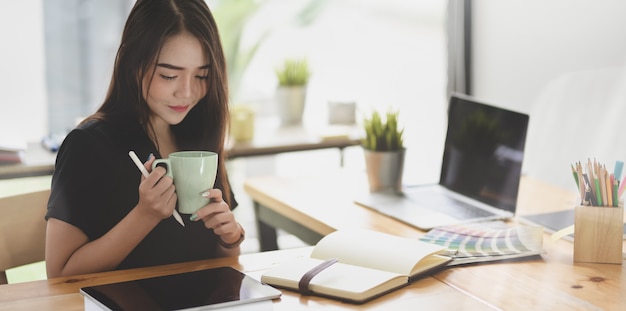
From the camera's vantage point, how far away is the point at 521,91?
329 cm

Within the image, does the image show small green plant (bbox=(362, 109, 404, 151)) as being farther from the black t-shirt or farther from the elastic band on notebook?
the elastic band on notebook

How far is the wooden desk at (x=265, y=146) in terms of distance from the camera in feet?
8.85

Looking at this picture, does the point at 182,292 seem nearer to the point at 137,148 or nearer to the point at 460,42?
the point at 137,148

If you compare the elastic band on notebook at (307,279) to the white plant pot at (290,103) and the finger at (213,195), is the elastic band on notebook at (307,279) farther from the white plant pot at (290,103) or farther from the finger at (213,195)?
the white plant pot at (290,103)

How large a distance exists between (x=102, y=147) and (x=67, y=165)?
87mm

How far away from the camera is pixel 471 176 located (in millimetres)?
2234

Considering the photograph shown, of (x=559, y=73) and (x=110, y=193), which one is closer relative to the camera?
(x=110, y=193)

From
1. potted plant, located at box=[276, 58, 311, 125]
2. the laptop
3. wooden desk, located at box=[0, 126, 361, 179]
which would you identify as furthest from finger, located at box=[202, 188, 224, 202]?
potted plant, located at box=[276, 58, 311, 125]

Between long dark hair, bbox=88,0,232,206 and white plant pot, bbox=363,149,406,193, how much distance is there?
0.54 meters

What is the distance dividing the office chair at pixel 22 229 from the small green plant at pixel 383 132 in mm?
879

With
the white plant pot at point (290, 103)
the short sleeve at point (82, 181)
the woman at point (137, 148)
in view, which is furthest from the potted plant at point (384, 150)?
the white plant pot at point (290, 103)

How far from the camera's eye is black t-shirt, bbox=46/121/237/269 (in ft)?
5.75

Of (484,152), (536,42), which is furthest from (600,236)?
(536,42)

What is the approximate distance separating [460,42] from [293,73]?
80 centimetres
